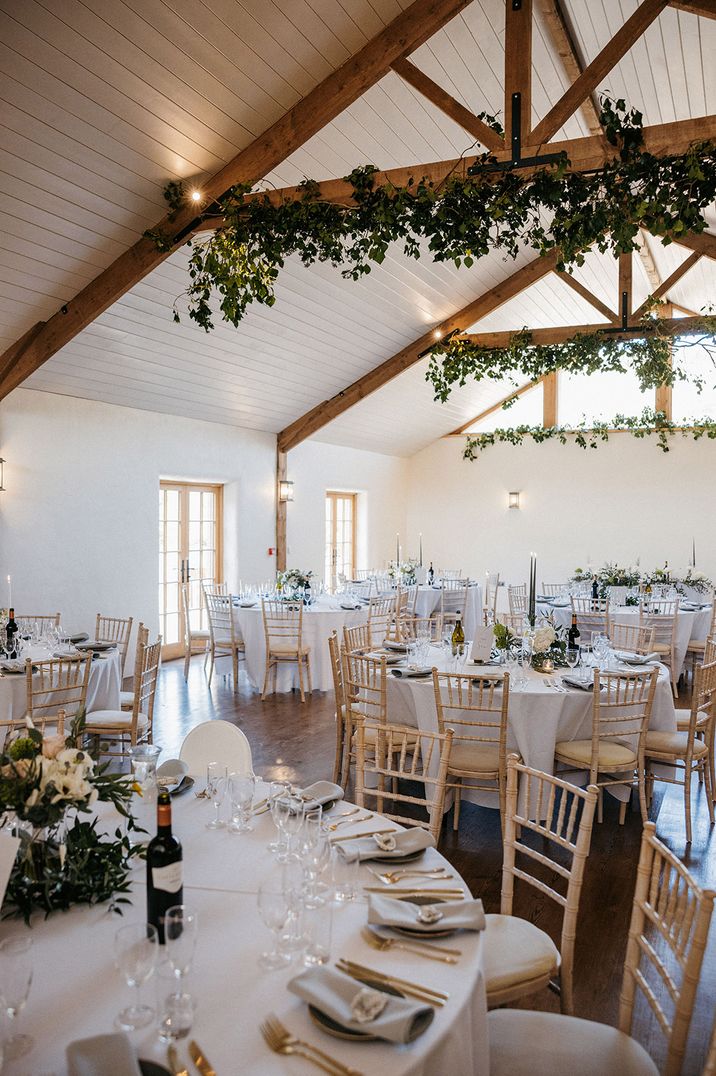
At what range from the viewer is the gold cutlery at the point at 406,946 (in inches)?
70.2

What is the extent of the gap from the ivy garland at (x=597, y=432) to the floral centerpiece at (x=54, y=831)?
11.9m

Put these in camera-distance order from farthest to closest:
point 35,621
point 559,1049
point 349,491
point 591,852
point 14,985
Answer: point 349,491 → point 35,621 → point 591,852 → point 559,1049 → point 14,985

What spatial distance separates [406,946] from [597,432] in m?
12.4

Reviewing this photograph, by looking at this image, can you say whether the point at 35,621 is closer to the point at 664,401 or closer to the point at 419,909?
the point at 419,909

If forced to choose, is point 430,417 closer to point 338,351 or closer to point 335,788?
point 338,351

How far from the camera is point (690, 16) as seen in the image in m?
5.35

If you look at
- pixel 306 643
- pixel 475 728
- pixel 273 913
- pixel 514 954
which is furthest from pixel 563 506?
pixel 273 913

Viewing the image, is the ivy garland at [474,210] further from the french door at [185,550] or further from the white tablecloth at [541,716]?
the french door at [185,550]

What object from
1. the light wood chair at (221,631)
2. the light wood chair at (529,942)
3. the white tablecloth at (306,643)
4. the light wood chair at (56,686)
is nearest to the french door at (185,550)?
the light wood chair at (221,631)

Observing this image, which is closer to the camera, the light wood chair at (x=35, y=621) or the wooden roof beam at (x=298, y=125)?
the wooden roof beam at (x=298, y=125)

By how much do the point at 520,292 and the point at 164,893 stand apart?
9853 millimetres

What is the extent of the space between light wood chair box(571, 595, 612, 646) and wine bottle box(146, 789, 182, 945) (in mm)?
6785

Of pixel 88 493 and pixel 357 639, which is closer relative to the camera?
pixel 357 639

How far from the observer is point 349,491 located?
45.0 feet
